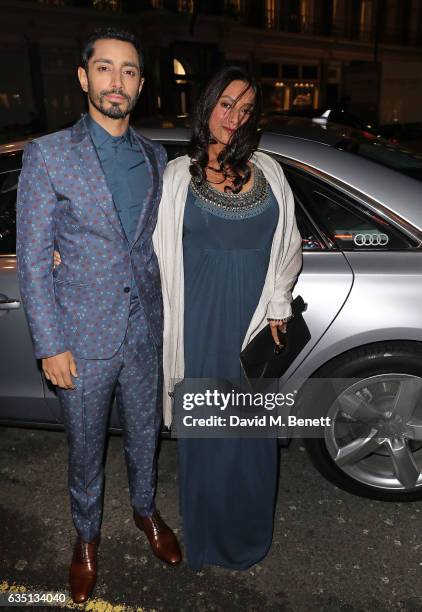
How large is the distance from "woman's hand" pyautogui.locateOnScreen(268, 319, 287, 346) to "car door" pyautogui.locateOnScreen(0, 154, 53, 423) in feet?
3.52

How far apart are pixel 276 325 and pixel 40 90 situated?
1927 cm

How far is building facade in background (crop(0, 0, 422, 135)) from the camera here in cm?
1811

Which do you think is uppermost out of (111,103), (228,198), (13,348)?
(111,103)

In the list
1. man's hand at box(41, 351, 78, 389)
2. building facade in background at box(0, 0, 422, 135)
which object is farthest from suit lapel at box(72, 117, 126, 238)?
building facade in background at box(0, 0, 422, 135)

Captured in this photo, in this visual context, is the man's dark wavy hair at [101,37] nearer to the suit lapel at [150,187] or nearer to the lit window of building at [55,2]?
the suit lapel at [150,187]

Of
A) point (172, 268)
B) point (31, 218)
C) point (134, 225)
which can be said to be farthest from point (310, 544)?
point (31, 218)

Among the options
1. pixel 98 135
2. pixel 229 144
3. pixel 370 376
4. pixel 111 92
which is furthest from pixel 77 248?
pixel 370 376

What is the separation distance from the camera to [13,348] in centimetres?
241

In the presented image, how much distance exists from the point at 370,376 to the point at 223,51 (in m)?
22.6

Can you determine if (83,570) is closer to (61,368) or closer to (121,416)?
(121,416)

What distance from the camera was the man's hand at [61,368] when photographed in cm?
176

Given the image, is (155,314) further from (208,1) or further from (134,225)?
(208,1)

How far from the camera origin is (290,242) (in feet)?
6.24

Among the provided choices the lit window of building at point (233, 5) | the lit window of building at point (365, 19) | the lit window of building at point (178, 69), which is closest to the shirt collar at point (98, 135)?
the lit window of building at point (178, 69)
